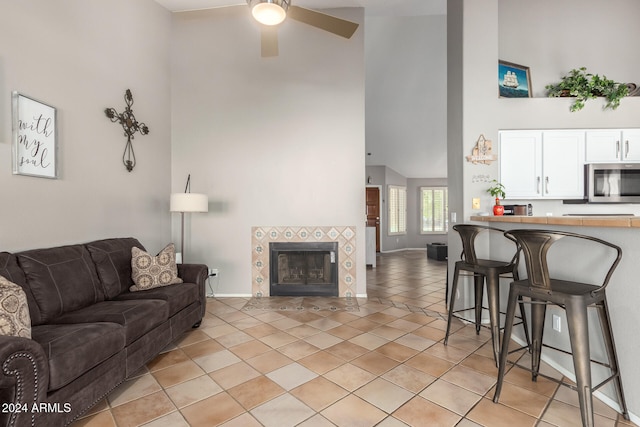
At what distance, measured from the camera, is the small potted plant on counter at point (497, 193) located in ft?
10.2

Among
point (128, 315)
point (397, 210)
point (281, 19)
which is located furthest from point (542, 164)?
point (397, 210)

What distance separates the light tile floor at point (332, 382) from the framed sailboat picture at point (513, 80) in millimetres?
2923

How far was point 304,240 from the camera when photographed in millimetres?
4266

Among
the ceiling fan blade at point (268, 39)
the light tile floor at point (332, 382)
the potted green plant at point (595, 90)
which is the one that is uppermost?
the ceiling fan blade at point (268, 39)

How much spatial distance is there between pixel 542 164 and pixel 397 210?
6.40 metres

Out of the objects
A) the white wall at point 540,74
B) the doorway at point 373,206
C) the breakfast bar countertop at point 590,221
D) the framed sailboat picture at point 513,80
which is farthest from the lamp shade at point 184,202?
the doorway at point 373,206

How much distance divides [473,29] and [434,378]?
3.44 m

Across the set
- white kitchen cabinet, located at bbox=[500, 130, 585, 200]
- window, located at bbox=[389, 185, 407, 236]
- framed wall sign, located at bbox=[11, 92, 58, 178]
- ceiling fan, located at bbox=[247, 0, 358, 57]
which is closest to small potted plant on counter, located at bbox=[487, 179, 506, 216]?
white kitchen cabinet, located at bbox=[500, 130, 585, 200]

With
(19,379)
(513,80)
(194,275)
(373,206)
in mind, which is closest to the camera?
(19,379)

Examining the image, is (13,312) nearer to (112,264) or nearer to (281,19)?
(112,264)

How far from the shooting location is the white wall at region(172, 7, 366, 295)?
4230mm

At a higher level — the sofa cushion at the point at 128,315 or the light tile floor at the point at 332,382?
the sofa cushion at the point at 128,315

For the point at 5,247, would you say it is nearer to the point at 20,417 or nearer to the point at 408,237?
the point at 20,417

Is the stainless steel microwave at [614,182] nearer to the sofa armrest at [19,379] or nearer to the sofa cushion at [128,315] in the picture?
the sofa cushion at [128,315]
